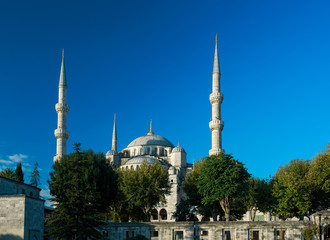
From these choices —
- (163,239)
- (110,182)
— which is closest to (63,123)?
(110,182)

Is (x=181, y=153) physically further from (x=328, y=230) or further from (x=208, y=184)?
(x=328, y=230)

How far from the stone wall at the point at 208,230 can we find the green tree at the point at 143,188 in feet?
21.6

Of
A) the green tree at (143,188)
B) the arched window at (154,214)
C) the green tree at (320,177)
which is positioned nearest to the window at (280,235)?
the green tree at (320,177)

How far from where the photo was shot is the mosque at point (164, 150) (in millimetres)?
64894

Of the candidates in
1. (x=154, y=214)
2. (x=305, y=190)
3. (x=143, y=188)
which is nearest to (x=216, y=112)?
(x=154, y=214)

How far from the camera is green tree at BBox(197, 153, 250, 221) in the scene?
41188mm

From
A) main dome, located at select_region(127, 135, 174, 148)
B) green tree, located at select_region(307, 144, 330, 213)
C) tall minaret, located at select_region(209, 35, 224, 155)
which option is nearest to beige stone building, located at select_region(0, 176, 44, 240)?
green tree, located at select_region(307, 144, 330, 213)

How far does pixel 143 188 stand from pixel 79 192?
559 inches

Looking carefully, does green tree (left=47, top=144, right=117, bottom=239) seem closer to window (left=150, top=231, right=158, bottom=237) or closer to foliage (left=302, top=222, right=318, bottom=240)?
window (left=150, top=231, right=158, bottom=237)

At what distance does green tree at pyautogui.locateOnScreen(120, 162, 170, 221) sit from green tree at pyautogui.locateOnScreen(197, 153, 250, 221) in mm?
6049

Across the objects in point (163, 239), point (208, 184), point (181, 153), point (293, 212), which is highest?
point (181, 153)

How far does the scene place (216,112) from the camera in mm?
65875

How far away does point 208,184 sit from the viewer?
42406 mm

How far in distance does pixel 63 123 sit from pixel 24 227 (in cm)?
3809
